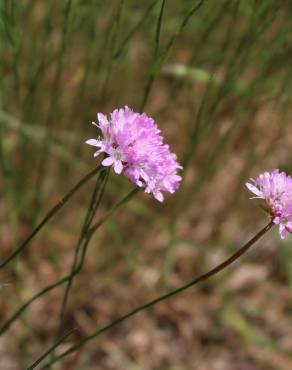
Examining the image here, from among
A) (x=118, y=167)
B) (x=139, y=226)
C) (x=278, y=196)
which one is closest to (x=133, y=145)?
(x=118, y=167)

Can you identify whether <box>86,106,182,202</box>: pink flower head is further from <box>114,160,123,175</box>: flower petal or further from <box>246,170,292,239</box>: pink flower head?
<box>246,170,292,239</box>: pink flower head

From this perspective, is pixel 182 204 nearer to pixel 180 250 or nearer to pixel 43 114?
pixel 180 250

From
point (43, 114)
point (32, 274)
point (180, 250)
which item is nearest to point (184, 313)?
point (180, 250)

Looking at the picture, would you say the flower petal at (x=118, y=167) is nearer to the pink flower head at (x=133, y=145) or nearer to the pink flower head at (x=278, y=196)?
the pink flower head at (x=133, y=145)

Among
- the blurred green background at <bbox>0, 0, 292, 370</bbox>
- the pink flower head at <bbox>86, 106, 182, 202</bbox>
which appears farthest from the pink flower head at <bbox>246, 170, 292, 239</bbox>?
the blurred green background at <bbox>0, 0, 292, 370</bbox>

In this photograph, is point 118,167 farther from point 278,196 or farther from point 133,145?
point 278,196

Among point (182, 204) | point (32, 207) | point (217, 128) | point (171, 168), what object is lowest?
point (171, 168)

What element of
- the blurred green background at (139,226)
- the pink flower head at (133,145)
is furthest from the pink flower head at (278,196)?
the blurred green background at (139,226)
